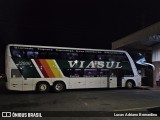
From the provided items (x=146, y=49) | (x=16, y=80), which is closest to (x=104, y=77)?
(x=146, y=49)

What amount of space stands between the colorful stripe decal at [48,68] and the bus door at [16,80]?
4.70 ft

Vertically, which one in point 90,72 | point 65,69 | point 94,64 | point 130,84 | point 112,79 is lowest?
point 130,84

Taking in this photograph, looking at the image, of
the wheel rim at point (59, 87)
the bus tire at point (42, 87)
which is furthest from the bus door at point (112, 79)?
the bus tire at point (42, 87)

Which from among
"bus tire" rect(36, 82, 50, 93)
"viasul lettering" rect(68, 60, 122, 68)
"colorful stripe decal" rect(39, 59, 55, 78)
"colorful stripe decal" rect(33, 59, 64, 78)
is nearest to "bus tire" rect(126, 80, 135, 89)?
"viasul lettering" rect(68, 60, 122, 68)

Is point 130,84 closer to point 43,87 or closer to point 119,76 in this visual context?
point 119,76

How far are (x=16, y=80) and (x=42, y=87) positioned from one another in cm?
205

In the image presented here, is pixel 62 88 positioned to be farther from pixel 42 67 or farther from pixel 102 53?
pixel 102 53

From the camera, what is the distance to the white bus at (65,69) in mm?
17892

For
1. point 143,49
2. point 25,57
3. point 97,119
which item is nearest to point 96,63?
point 25,57

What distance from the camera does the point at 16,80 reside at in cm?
1777

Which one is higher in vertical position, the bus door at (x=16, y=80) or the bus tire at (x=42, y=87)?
the bus door at (x=16, y=80)

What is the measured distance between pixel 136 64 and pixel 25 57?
10297 mm

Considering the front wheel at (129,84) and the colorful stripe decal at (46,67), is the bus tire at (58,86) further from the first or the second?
the front wheel at (129,84)

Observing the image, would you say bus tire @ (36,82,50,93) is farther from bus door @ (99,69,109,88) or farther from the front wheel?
the front wheel
